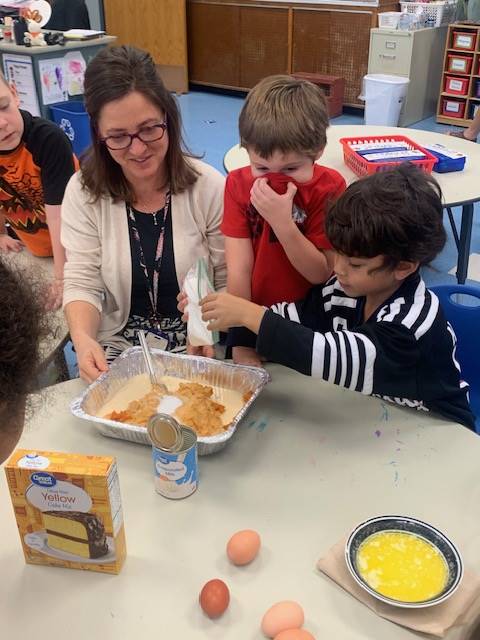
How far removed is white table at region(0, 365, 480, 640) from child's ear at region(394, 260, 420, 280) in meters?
0.25

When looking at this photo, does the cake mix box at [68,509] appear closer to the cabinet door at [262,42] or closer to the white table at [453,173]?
the white table at [453,173]

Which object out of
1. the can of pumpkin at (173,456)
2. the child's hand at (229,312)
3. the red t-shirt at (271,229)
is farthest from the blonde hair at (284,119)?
the can of pumpkin at (173,456)

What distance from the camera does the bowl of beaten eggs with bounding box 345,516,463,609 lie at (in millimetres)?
800

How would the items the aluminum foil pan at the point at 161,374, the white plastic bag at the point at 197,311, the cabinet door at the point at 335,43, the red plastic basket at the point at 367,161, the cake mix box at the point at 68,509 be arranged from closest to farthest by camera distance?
the cake mix box at the point at 68,509 → the aluminum foil pan at the point at 161,374 → the white plastic bag at the point at 197,311 → the red plastic basket at the point at 367,161 → the cabinet door at the point at 335,43

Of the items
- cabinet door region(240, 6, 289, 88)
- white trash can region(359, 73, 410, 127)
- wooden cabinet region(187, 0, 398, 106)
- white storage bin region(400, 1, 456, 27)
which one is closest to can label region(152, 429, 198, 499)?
white trash can region(359, 73, 410, 127)

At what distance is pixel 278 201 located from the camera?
1.29m

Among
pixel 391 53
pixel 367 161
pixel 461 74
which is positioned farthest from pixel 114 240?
pixel 461 74

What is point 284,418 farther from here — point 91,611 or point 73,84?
point 73,84

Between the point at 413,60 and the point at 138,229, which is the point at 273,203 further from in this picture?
the point at 413,60

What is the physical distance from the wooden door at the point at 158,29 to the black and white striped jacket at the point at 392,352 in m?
6.11

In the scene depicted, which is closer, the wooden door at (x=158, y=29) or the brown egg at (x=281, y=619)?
the brown egg at (x=281, y=619)

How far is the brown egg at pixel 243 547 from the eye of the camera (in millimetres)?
860

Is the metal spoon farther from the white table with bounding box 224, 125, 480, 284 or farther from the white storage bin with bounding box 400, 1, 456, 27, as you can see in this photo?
the white storage bin with bounding box 400, 1, 456, 27

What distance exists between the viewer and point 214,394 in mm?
1249
